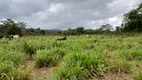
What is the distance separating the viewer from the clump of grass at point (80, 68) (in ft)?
12.6

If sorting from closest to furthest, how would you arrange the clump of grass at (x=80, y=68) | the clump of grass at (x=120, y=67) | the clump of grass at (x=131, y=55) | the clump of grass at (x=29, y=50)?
1. the clump of grass at (x=80, y=68)
2. the clump of grass at (x=120, y=67)
3. the clump of grass at (x=131, y=55)
4. the clump of grass at (x=29, y=50)

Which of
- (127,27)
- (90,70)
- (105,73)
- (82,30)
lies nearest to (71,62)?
(90,70)

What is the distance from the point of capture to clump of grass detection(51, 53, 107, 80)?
3.83 m

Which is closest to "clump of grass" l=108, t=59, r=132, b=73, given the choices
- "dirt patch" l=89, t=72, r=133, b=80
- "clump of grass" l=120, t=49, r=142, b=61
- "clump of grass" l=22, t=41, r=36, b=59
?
"dirt patch" l=89, t=72, r=133, b=80

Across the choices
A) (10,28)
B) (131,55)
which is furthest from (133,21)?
(131,55)

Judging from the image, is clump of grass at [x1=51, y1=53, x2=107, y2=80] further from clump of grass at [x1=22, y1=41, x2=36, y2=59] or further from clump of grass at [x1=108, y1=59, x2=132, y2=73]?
clump of grass at [x1=22, y1=41, x2=36, y2=59]

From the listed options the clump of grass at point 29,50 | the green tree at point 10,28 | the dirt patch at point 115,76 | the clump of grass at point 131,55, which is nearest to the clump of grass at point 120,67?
the dirt patch at point 115,76

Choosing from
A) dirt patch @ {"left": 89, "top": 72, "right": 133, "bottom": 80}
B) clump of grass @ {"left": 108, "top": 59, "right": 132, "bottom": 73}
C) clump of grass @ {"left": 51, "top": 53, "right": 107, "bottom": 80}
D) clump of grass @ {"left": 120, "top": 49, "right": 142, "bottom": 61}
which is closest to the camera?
clump of grass @ {"left": 51, "top": 53, "right": 107, "bottom": 80}

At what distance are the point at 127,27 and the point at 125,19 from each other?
246 centimetres

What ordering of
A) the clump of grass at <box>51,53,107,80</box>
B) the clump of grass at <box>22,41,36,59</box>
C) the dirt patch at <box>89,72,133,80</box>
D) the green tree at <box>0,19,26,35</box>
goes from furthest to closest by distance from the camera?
the green tree at <box>0,19,26,35</box> → the clump of grass at <box>22,41,36,59</box> → the dirt patch at <box>89,72,133,80</box> → the clump of grass at <box>51,53,107,80</box>

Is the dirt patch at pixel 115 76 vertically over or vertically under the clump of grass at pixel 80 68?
under

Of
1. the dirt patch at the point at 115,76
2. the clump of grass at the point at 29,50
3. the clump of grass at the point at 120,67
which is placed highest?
the clump of grass at the point at 29,50

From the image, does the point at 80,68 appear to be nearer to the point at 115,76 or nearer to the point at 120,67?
the point at 115,76

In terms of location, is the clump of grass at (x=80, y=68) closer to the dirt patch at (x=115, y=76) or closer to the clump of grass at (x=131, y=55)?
the dirt patch at (x=115, y=76)
